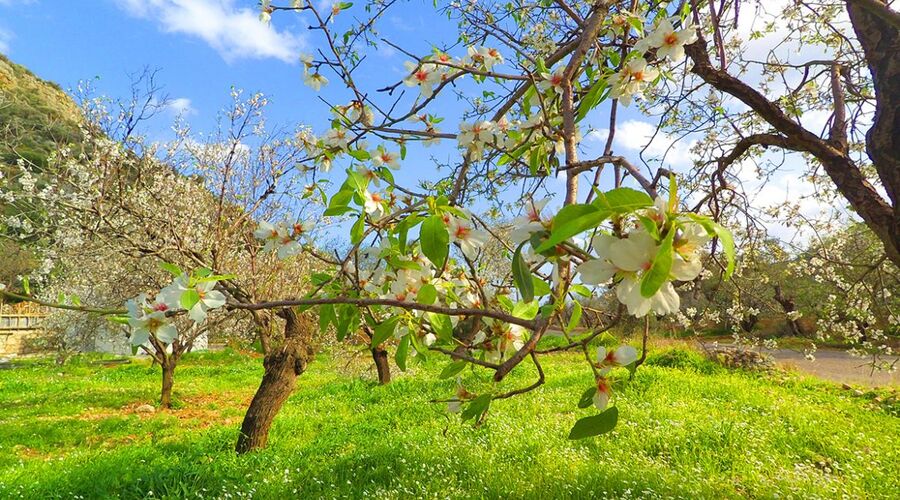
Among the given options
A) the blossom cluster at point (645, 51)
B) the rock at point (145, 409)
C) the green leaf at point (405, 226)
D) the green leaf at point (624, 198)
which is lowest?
the rock at point (145, 409)

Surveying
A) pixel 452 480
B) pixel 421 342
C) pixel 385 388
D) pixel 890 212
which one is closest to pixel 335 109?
pixel 421 342

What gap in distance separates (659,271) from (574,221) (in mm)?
107

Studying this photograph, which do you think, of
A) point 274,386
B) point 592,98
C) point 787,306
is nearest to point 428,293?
point 592,98

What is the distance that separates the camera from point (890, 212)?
2.19 meters

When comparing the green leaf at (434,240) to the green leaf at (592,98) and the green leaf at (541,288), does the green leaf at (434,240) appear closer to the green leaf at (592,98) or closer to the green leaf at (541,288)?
the green leaf at (541,288)

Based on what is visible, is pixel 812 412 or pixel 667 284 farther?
pixel 812 412

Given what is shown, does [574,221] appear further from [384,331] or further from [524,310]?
[384,331]

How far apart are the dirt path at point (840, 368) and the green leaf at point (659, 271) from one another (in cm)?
814

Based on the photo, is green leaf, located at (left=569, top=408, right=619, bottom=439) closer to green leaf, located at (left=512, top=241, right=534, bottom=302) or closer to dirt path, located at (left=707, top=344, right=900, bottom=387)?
green leaf, located at (left=512, top=241, right=534, bottom=302)

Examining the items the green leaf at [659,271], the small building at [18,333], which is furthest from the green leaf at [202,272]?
the small building at [18,333]

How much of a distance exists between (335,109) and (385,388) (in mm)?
7179

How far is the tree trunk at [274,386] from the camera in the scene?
458cm

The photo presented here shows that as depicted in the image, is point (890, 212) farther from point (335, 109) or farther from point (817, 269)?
point (817, 269)

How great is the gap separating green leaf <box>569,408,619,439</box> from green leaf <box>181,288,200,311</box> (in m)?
0.66
